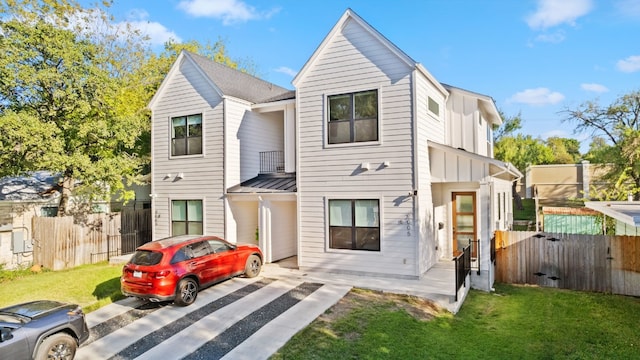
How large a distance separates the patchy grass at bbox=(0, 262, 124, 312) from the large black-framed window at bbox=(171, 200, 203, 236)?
248 centimetres

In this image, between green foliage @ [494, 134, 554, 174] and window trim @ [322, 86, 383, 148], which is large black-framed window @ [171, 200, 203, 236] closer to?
window trim @ [322, 86, 383, 148]

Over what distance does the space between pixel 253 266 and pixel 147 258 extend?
3.37 m

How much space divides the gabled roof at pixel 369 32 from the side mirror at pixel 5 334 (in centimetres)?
934

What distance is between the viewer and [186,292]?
29.0 feet

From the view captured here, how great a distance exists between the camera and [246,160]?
47.1 ft

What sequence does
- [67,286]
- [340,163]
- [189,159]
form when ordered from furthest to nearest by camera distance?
1. [189,159]
2. [340,163]
3. [67,286]

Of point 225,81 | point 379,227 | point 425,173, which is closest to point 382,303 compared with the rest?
point 379,227

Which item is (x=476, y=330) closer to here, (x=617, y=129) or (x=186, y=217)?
(x=186, y=217)

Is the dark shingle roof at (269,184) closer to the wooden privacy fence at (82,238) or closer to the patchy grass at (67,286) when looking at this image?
the patchy grass at (67,286)

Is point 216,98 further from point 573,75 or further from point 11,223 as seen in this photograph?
point 573,75

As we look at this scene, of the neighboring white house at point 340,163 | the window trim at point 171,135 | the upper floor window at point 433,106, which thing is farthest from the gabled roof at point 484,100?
the window trim at point 171,135

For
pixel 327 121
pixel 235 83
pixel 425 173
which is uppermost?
pixel 235 83

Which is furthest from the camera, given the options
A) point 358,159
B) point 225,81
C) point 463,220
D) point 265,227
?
point 225,81

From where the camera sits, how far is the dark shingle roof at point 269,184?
510 inches
